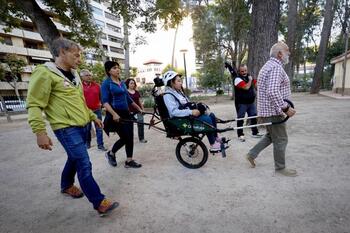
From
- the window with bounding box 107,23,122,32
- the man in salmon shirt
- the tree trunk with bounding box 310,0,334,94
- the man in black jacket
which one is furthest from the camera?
the window with bounding box 107,23,122,32

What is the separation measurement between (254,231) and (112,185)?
2.08 m

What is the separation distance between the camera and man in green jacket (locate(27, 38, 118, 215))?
6.74ft

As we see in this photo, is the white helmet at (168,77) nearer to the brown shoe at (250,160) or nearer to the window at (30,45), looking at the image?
the brown shoe at (250,160)

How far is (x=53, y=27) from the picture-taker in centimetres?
637

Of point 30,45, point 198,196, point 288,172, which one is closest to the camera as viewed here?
point 198,196

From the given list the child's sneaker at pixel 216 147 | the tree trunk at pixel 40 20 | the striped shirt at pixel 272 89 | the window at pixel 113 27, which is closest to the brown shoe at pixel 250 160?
the child's sneaker at pixel 216 147

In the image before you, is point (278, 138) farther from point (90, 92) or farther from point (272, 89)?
point (90, 92)

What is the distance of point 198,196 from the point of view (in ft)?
9.06

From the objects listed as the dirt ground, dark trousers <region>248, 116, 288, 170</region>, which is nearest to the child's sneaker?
the dirt ground

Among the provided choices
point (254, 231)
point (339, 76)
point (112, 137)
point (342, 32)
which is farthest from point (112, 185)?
point (342, 32)

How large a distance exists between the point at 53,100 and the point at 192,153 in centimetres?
226

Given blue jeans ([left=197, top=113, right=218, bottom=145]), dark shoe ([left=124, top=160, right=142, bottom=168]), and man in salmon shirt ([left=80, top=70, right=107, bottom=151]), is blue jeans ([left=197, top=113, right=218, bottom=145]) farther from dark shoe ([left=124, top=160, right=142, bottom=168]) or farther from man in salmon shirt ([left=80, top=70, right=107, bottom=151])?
man in salmon shirt ([left=80, top=70, right=107, bottom=151])

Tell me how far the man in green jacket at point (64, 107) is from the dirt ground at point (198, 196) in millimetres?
501

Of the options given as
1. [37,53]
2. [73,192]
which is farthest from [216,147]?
[37,53]
